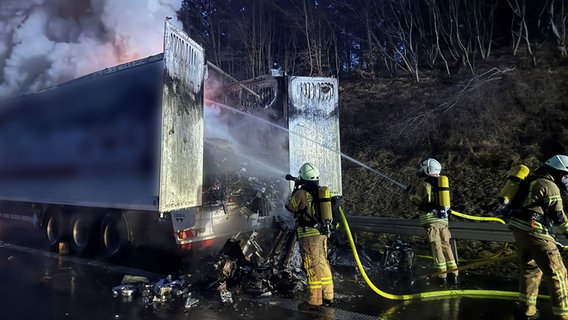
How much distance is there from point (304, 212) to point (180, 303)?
207cm

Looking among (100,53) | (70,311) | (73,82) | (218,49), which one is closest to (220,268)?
(70,311)

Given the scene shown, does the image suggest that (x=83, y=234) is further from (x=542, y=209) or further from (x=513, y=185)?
(x=542, y=209)

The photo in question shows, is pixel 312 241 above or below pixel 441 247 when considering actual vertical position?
above

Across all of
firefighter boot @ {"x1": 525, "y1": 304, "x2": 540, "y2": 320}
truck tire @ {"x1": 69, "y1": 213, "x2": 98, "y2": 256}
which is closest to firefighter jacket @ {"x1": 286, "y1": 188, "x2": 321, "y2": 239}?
firefighter boot @ {"x1": 525, "y1": 304, "x2": 540, "y2": 320}

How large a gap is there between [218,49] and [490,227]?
15.0 metres

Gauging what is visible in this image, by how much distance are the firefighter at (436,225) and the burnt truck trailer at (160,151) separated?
8.27ft

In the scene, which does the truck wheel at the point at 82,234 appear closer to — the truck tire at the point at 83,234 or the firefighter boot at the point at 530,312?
the truck tire at the point at 83,234

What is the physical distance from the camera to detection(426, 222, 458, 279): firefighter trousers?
17.4ft

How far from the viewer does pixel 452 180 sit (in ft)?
32.0

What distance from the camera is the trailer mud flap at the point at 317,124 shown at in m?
7.55

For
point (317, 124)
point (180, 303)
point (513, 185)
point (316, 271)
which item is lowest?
point (180, 303)

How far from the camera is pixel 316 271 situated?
459cm

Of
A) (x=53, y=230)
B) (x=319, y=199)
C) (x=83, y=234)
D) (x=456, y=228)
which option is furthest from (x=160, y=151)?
(x=53, y=230)

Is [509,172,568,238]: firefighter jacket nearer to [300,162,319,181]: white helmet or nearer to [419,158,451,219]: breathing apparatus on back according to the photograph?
[419,158,451,219]: breathing apparatus on back
